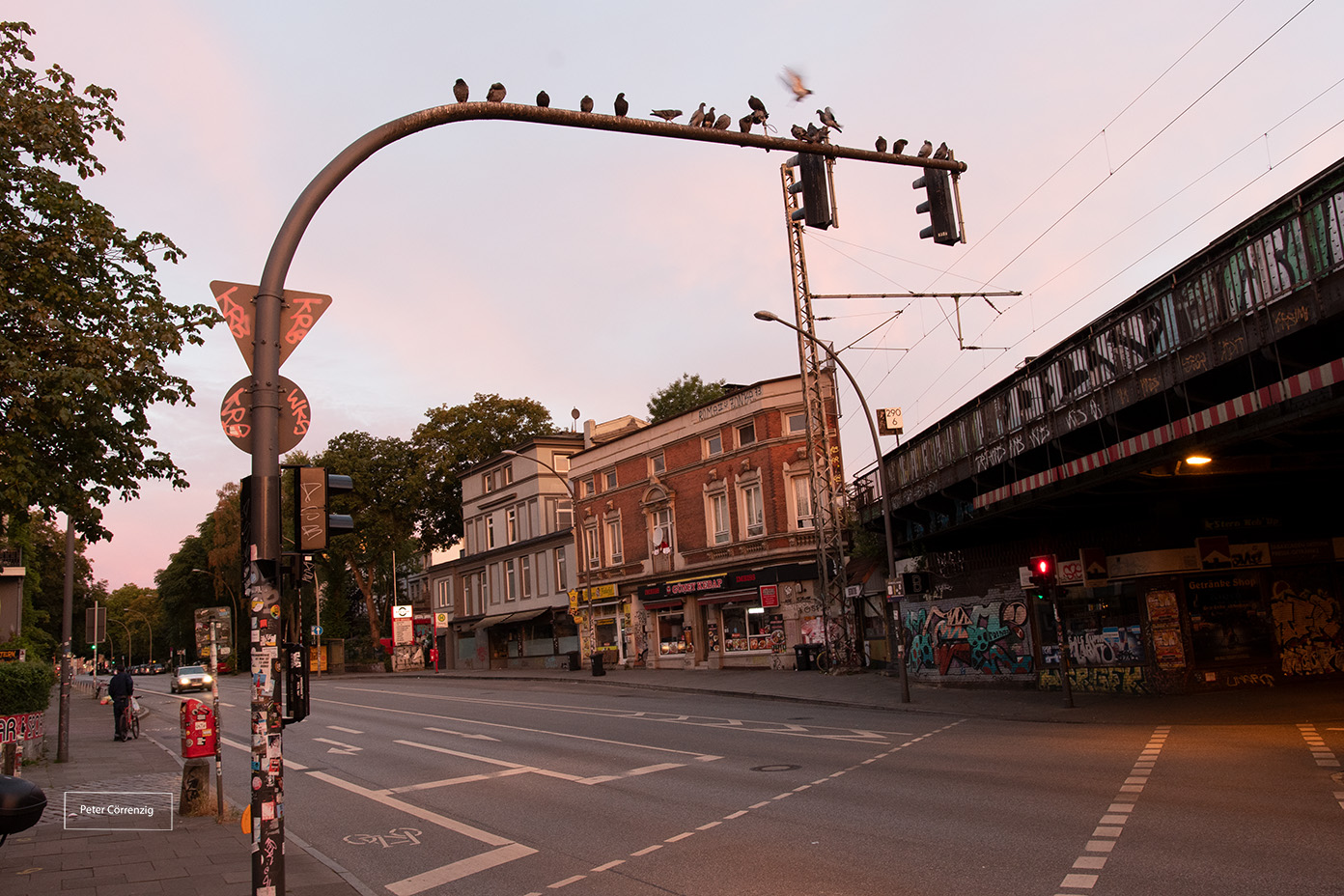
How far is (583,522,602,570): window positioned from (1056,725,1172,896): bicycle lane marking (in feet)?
113

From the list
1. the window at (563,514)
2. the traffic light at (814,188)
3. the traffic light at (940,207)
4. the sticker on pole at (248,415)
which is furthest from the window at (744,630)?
the sticker on pole at (248,415)

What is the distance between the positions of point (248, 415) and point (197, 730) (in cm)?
647

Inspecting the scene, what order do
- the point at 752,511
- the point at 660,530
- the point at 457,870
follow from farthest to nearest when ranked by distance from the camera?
1. the point at 660,530
2. the point at 752,511
3. the point at 457,870

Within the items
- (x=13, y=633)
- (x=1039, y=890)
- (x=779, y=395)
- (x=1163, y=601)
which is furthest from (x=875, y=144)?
(x=13, y=633)

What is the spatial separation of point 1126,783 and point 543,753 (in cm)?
905

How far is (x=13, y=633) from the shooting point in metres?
38.6

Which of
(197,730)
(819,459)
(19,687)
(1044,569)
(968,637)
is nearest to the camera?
(197,730)

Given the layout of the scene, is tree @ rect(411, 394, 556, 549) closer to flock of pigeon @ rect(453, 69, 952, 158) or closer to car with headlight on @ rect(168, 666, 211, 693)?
car with headlight on @ rect(168, 666, 211, 693)

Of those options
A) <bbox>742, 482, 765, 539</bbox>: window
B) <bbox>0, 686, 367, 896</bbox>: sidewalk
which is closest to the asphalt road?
<bbox>0, 686, 367, 896</bbox>: sidewalk

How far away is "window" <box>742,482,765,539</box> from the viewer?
121 ft

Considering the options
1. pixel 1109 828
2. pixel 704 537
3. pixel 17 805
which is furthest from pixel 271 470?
pixel 704 537

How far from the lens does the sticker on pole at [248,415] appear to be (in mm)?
6359

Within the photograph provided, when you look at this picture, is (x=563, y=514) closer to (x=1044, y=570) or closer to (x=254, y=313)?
(x=1044, y=570)

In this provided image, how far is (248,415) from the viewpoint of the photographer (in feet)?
21.0
